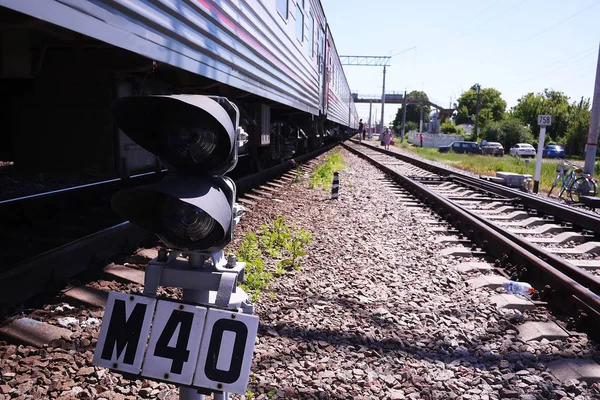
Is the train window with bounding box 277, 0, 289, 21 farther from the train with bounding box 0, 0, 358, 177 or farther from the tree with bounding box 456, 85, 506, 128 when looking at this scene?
the tree with bounding box 456, 85, 506, 128

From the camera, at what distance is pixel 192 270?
137 cm

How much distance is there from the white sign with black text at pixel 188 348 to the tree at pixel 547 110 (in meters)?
68.8

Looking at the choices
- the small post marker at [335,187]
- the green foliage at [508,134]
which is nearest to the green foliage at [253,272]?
the small post marker at [335,187]

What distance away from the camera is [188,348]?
4.13 feet

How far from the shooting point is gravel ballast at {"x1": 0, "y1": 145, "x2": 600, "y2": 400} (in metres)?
2.19

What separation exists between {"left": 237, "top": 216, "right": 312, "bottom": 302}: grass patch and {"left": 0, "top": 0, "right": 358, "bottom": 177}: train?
1.27m

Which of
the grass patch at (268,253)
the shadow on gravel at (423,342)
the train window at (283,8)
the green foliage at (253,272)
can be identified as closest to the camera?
the shadow on gravel at (423,342)

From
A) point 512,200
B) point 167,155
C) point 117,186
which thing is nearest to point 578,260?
point 512,200

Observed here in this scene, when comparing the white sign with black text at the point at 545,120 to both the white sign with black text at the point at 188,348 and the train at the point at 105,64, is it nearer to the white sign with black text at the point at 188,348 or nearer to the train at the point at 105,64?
the train at the point at 105,64

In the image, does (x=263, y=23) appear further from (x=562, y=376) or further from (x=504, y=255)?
(x=562, y=376)

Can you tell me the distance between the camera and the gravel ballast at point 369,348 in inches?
86.1

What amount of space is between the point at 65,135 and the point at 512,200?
7.12 m

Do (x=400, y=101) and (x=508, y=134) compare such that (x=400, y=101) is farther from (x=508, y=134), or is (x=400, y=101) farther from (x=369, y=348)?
(x=369, y=348)

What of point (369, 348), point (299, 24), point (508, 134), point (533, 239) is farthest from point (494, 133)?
point (369, 348)
